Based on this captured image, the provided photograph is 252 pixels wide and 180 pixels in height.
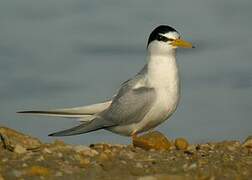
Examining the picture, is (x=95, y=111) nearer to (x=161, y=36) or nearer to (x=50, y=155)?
(x=161, y=36)

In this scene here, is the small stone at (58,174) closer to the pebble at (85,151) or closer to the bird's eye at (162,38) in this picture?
the pebble at (85,151)

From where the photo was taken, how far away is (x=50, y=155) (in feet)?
31.2

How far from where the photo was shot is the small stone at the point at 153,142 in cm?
1098

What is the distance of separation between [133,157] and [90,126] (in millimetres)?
3130

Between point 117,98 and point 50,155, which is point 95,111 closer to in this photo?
point 117,98

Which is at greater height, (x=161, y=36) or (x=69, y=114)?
(x=161, y=36)

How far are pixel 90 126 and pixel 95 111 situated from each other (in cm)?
43

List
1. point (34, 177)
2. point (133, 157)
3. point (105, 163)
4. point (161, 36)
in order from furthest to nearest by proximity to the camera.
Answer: point (161, 36), point (133, 157), point (105, 163), point (34, 177)

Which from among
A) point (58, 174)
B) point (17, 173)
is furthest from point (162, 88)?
point (17, 173)

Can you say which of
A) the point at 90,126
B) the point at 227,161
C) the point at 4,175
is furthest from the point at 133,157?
the point at 90,126

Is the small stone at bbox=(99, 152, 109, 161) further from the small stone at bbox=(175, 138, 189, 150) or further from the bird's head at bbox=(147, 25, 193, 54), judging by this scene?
the bird's head at bbox=(147, 25, 193, 54)

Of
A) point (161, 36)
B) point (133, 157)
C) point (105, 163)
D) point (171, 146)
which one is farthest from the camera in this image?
point (161, 36)

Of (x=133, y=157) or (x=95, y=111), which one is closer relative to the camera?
(x=133, y=157)

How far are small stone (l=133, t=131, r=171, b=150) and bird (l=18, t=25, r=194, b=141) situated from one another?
79 centimetres
